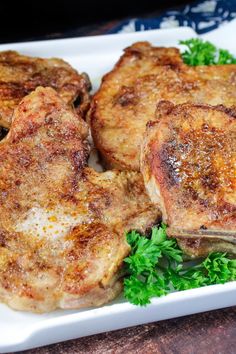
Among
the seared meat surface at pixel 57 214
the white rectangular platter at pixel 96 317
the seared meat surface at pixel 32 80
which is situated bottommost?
the white rectangular platter at pixel 96 317

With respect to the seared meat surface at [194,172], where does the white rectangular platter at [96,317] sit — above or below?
below

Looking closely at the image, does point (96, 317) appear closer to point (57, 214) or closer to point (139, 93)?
point (57, 214)

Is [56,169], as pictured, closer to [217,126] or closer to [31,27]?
[217,126]

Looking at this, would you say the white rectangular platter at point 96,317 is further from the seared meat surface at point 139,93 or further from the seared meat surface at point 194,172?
the seared meat surface at point 139,93

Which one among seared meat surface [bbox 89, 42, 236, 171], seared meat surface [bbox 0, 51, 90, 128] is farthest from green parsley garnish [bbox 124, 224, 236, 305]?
seared meat surface [bbox 0, 51, 90, 128]

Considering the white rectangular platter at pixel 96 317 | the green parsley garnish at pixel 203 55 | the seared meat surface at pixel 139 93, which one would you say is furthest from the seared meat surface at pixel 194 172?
the green parsley garnish at pixel 203 55

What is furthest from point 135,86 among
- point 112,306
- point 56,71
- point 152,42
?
point 112,306

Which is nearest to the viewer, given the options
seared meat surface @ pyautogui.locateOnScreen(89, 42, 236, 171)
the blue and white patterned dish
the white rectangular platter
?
the white rectangular platter

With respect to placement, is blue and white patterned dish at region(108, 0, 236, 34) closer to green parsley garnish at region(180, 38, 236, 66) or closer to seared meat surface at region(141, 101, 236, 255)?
green parsley garnish at region(180, 38, 236, 66)
